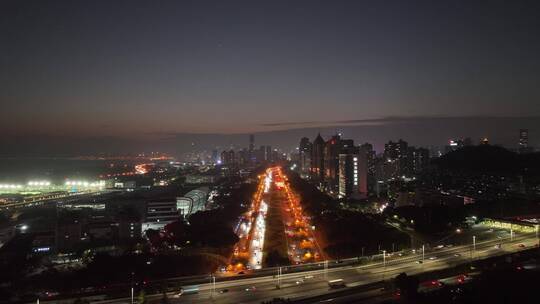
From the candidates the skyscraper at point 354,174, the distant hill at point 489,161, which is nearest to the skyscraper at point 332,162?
the skyscraper at point 354,174

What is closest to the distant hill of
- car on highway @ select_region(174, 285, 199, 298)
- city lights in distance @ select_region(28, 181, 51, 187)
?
car on highway @ select_region(174, 285, 199, 298)

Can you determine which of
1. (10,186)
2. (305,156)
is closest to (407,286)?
(10,186)

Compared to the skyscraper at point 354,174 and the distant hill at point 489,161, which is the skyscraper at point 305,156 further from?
the skyscraper at point 354,174

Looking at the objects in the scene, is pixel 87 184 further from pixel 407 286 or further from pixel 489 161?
pixel 407 286

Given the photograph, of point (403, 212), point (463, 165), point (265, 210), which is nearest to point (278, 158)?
point (463, 165)

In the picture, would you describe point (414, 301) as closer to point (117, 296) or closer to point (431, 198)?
point (117, 296)

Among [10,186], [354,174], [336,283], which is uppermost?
[354,174]
